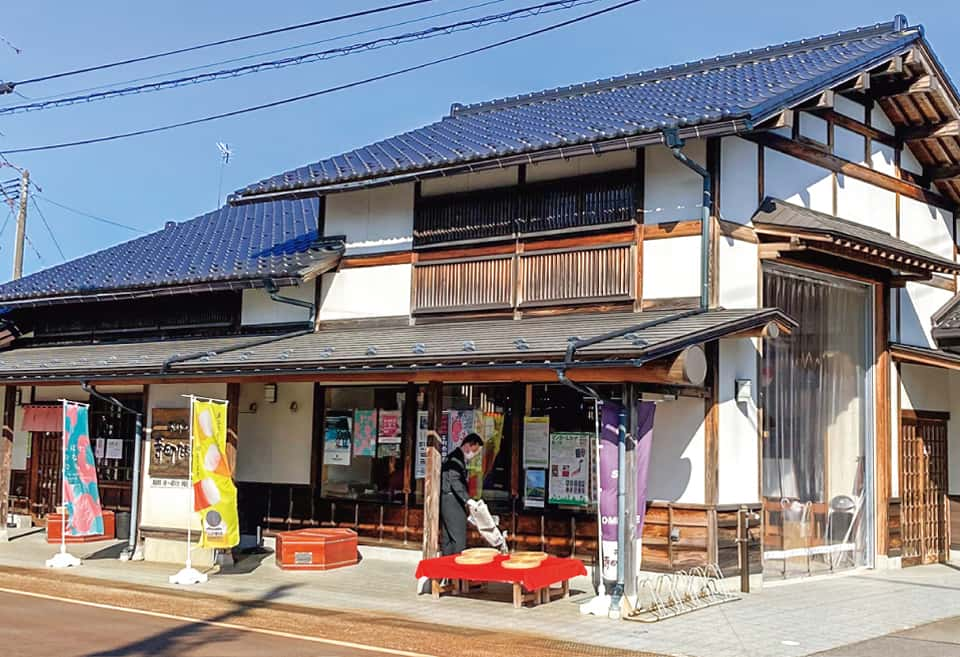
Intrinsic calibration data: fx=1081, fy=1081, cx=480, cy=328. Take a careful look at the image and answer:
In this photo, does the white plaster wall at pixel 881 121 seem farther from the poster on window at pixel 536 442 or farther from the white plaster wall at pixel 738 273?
the poster on window at pixel 536 442

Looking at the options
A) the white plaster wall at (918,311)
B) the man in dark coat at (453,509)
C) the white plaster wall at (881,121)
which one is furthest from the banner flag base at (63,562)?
the white plaster wall at (881,121)

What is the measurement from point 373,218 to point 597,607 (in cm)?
727

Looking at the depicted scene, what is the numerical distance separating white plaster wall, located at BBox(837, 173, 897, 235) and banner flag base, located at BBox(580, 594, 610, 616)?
6.70 m

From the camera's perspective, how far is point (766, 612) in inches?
444

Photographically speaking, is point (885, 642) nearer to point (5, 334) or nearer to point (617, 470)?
point (617, 470)

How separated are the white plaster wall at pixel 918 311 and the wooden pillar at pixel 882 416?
2.04ft

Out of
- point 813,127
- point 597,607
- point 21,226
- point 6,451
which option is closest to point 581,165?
point 813,127

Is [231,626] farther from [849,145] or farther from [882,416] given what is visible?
[849,145]

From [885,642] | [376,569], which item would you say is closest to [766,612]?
[885,642]

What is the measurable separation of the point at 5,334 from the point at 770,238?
1482 cm

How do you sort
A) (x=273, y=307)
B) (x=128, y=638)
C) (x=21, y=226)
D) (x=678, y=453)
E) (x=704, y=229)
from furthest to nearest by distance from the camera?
(x=21, y=226), (x=273, y=307), (x=678, y=453), (x=704, y=229), (x=128, y=638)

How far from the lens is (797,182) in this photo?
14.1m

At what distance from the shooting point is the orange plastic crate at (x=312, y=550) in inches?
574

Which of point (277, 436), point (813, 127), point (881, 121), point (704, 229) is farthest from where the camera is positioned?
point (277, 436)
